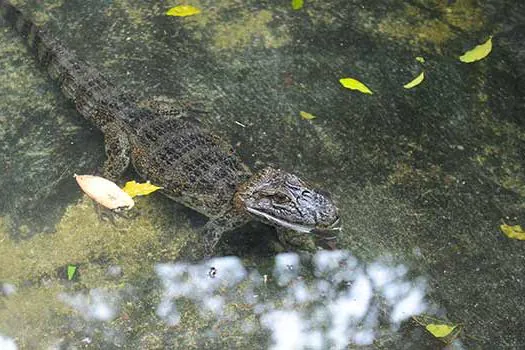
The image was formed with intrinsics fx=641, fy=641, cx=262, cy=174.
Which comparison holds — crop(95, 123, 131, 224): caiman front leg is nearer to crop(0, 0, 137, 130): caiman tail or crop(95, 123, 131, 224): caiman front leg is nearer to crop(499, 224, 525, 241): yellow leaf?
crop(0, 0, 137, 130): caiman tail

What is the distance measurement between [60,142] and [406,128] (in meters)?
2.36

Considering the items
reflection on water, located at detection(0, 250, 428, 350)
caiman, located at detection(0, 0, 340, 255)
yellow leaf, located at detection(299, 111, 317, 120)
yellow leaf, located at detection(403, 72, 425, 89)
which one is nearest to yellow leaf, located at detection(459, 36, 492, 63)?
yellow leaf, located at detection(403, 72, 425, 89)

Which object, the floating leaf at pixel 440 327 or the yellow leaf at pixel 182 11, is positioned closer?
the floating leaf at pixel 440 327

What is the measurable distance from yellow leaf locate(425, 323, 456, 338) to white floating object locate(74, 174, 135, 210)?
186cm

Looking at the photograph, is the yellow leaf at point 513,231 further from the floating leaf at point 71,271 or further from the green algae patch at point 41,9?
the green algae patch at point 41,9

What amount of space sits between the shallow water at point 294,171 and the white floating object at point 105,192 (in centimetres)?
8

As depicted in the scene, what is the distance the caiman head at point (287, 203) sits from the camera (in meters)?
3.58

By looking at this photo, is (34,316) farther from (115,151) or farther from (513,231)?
(513,231)

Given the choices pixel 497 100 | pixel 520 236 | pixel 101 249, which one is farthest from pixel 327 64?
pixel 101 249

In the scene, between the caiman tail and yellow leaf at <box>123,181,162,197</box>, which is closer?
yellow leaf at <box>123,181,162,197</box>

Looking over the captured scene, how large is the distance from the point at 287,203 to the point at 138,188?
981 millimetres

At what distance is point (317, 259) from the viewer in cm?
376

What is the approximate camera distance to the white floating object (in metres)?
3.85

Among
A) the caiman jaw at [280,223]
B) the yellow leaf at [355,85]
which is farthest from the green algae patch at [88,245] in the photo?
the yellow leaf at [355,85]
